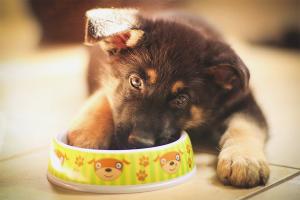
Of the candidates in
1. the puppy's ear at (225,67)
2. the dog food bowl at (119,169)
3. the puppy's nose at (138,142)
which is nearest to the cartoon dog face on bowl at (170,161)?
the dog food bowl at (119,169)

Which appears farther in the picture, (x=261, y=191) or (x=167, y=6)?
(x=167, y=6)

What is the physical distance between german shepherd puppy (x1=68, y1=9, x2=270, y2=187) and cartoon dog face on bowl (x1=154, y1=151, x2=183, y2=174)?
0.45 ft

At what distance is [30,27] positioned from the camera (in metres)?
2.27

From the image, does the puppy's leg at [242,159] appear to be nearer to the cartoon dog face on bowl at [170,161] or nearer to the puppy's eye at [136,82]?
the cartoon dog face on bowl at [170,161]

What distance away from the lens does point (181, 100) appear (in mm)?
1975

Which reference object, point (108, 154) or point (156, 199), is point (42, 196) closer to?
point (108, 154)

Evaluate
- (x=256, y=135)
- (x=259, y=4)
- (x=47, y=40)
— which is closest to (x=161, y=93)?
(x=256, y=135)

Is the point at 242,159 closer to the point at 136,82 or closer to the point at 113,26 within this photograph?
the point at 136,82

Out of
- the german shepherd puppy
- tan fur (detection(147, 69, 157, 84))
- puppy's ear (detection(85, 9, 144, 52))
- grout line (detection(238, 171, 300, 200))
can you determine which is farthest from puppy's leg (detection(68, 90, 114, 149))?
grout line (detection(238, 171, 300, 200))

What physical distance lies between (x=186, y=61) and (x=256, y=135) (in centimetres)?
64

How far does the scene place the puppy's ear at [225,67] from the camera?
1.86m

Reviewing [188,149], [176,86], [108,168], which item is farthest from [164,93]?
[108,168]

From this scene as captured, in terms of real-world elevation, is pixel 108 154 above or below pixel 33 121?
above

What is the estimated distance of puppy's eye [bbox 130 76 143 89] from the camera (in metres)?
1.92
